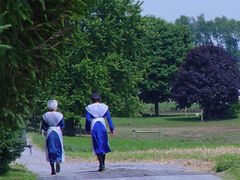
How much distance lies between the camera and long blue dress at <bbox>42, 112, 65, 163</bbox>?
14273mm

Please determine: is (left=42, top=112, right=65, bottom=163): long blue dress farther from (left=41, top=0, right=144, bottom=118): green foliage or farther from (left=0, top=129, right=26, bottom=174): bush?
(left=41, top=0, right=144, bottom=118): green foliage

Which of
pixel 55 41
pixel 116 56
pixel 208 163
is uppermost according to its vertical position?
pixel 116 56

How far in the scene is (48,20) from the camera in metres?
9.55

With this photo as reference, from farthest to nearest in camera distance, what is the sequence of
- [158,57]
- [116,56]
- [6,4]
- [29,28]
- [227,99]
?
[158,57], [227,99], [116,56], [29,28], [6,4]

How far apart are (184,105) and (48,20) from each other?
68659 millimetres

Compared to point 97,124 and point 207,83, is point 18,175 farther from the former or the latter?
point 207,83

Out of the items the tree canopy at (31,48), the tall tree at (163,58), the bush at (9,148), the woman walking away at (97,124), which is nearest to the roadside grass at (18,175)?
the bush at (9,148)

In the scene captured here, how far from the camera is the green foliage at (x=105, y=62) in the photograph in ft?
140

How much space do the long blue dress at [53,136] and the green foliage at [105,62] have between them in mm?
26522

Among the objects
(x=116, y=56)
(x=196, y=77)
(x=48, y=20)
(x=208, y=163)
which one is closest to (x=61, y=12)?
(x=48, y=20)

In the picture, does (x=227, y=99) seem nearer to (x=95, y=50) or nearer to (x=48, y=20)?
(x=95, y=50)

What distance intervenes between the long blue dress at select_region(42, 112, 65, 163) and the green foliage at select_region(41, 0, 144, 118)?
87.0 ft

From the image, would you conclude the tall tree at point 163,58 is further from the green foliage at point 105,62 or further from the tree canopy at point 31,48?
the tree canopy at point 31,48

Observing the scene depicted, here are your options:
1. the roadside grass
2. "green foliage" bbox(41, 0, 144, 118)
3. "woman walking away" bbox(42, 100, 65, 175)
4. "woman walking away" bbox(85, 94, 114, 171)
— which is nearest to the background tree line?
"green foliage" bbox(41, 0, 144, 118)
